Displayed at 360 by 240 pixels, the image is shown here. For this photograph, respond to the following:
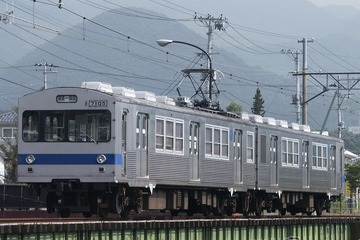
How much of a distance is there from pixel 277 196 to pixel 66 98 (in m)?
15.2

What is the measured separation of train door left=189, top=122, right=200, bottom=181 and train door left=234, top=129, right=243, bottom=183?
4.02 m

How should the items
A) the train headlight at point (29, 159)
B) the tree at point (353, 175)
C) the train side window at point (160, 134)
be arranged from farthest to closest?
the tree at point (353, 175), the train side window at point (160, 134), the train headlight at point (29, 159)

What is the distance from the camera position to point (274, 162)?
44.2m

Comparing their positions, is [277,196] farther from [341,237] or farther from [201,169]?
[201,169]

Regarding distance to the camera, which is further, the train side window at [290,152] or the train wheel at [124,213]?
the train side window at [290,152]

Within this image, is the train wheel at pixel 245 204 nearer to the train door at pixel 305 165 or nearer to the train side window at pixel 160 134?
the train door at pixel 305 165

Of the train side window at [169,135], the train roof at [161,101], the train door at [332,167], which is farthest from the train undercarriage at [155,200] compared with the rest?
the train door at [332,167]

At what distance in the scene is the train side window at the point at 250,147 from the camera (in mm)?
41656

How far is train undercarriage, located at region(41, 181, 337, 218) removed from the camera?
31.3 meters

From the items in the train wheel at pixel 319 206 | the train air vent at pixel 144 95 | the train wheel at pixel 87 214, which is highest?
the train air vent at pixel 144 95

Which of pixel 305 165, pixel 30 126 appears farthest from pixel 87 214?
pixel 305 165

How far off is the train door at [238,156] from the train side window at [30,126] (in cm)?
A: 1023

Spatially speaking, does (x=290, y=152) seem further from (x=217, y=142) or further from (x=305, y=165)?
(x=217, y=142)

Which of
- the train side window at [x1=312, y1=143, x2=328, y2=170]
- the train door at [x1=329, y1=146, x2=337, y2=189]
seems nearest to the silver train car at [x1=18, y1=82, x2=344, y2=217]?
the train side window at [x1=312, y1=143, x2=328, y2=170]
